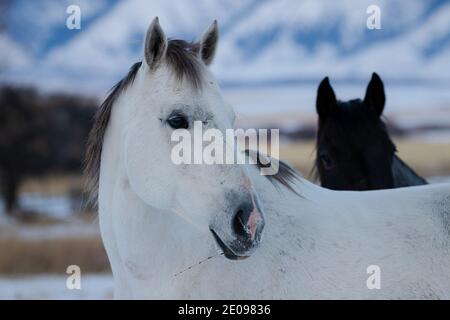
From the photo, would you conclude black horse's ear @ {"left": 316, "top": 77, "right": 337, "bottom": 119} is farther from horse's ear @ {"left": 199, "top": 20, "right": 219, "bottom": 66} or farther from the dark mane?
the dark mane

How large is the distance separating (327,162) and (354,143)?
0.27m

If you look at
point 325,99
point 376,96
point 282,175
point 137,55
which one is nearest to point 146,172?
point 282,175

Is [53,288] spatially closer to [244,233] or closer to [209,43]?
[209,43]

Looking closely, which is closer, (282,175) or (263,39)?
(282,175)

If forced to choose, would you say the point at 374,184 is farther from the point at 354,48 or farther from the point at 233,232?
the point at 354,48

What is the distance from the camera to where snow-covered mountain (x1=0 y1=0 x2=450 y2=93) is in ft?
333

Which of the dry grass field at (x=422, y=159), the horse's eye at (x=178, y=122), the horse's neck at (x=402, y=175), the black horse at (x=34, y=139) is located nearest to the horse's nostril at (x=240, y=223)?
the horse's eye at (x=178, y=122)

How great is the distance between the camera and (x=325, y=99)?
5.50m

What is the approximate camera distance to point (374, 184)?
4871 mm

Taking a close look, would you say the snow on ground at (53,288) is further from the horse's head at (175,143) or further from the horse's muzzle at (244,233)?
the horse's muzzle at (244,233)

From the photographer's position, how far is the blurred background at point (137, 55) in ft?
63.3

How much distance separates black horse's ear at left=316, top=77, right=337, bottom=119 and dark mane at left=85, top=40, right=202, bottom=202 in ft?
7.63

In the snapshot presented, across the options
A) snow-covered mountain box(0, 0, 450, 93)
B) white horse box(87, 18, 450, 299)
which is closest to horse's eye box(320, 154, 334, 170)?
white horse box(87, 18, 450, 299)

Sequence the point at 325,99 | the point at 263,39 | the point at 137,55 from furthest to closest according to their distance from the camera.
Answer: the point at 263,39
the point at 137,55
the point at 325,99
